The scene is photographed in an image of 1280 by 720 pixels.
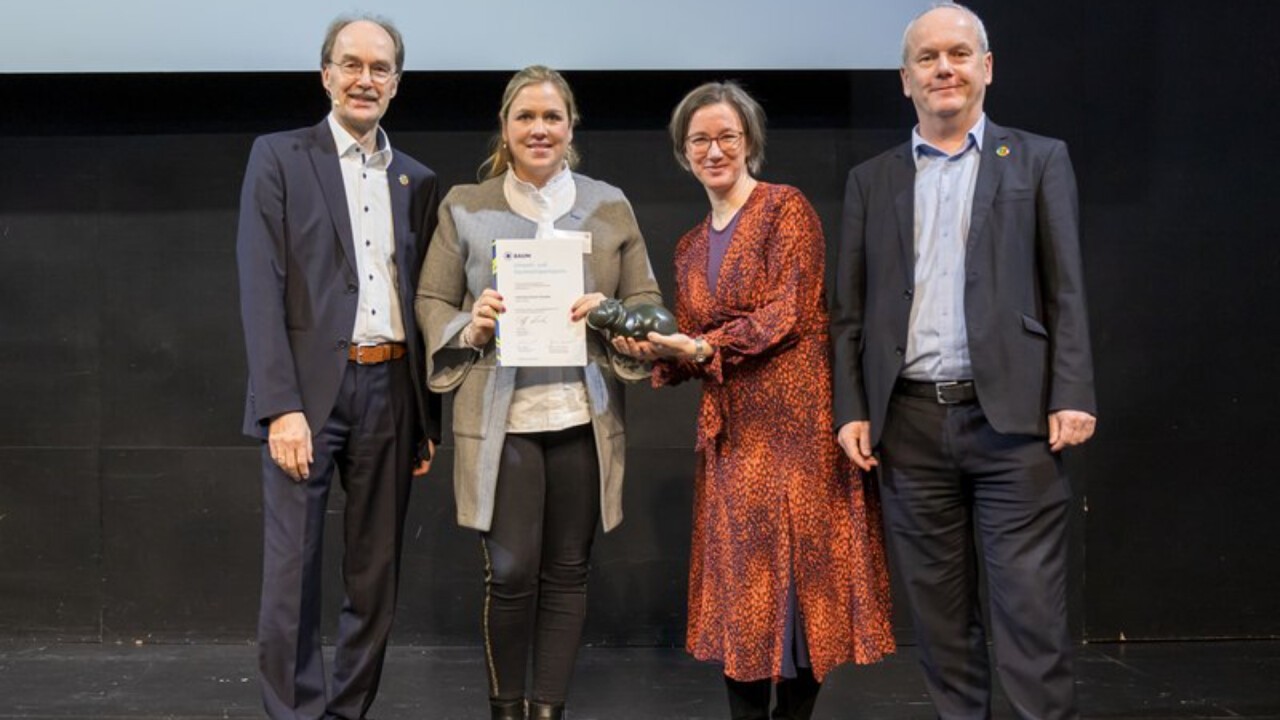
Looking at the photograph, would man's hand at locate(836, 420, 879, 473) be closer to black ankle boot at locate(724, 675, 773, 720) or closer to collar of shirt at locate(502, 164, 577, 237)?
black ankle boot at locate(724, 675, 773, 720)

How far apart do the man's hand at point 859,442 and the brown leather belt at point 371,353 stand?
1053 millimetres

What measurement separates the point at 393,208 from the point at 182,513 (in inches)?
78.3

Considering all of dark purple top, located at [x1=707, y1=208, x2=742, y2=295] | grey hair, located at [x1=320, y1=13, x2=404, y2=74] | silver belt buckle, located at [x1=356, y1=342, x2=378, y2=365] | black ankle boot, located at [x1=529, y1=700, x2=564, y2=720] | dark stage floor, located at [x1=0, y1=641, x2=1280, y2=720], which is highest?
grey hair, located at [x1=320, y1=13, x2=404, y2=74]

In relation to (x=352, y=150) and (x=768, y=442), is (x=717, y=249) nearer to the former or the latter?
(x=768, y=442)

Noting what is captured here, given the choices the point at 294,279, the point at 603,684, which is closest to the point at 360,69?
the point at 294,279

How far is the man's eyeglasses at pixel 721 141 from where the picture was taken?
2.82 meters

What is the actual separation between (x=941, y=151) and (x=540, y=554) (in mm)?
1270

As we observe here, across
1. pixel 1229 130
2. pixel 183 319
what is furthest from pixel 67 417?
pixel 1229 130

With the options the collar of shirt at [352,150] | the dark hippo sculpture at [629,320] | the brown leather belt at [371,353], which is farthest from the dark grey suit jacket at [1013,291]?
the collar of shirt at [352,150]

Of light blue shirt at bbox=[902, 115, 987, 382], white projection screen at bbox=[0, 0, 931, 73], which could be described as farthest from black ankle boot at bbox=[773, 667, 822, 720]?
white projection screen at bbox=[0, 0, 931, 73]

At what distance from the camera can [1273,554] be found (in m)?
4.39

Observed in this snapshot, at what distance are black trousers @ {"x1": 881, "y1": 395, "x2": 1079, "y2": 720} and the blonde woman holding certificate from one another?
2.11 ft

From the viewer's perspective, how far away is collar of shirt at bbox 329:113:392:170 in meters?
2.94

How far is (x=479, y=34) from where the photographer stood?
4086mm
